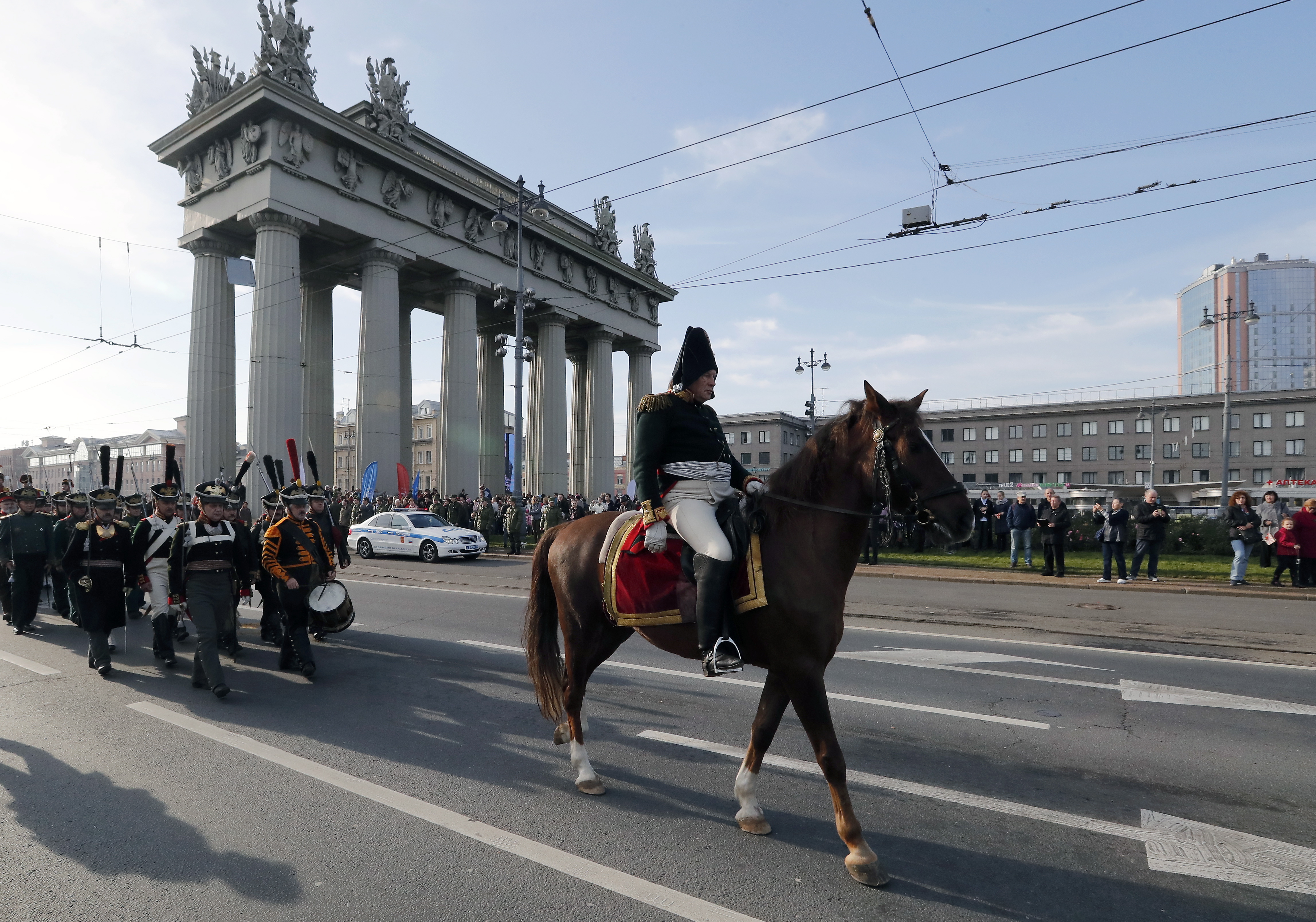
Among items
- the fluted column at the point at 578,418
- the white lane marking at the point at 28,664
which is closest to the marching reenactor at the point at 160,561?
the white lane marking at the point at 28,664

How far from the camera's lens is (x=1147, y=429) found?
71875 millimetres

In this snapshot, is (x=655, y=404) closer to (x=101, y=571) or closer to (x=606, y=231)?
(x=101, y=571)

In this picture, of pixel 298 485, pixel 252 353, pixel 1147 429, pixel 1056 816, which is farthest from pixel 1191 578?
pixel 1147 429

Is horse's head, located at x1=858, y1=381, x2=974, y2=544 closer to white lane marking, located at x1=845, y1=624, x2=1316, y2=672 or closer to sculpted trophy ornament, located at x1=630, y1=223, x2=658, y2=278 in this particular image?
white lane marking, located at x1=845, y1=624, x2=1316, y2=672

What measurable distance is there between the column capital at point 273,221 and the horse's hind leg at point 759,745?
29.7m

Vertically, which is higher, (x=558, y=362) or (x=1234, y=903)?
(x=558, y=362)

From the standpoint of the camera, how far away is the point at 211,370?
2897 centimetres

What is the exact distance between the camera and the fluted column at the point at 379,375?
30969 millimetres

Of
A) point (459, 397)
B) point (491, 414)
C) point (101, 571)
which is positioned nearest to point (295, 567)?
point (101, 571)

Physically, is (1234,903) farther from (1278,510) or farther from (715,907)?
(1278,510)

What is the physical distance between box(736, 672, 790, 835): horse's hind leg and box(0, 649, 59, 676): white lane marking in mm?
7530

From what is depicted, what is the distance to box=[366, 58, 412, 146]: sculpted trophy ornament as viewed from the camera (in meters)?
32.9

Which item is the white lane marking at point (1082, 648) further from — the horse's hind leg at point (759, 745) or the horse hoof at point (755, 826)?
the horse hoof at point (755, 826)

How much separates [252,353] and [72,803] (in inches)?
1044
